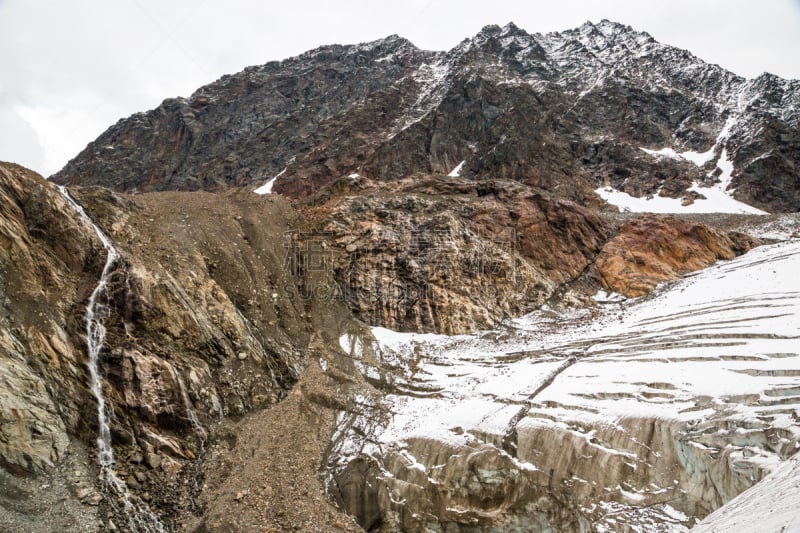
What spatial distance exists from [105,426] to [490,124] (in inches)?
2682

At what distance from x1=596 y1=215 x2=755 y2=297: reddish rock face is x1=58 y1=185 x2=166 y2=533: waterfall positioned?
34.9 m

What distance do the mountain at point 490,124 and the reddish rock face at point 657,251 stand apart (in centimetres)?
1977

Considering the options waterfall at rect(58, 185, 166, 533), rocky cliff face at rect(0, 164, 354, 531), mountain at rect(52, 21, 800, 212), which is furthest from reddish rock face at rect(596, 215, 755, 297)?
waterfall at rect(58, 185, 166, 533)

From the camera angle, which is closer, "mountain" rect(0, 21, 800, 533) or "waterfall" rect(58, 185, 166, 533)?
"waterfall" rect(58, 185, 166, 533)

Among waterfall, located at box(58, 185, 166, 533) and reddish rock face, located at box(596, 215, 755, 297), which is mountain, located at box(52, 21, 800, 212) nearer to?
reddish rock face, located at box(596, 215, 755, 297)

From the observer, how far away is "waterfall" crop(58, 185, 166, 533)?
38.3ft

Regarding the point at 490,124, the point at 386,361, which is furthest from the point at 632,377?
the point at 490,124

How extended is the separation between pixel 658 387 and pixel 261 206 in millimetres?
29905

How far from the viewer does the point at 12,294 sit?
45.4 ft

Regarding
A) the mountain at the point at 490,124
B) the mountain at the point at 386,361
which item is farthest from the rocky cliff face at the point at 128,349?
the mountain at the point at 490,124

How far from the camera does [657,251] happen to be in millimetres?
38219

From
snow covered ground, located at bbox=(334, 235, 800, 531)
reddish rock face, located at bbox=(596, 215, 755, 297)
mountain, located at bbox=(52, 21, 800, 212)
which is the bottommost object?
snow covered ground, located at bbox=(334, 235, 800, 531)

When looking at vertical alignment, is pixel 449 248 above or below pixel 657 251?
above

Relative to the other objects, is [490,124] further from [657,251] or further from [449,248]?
[449,248]
